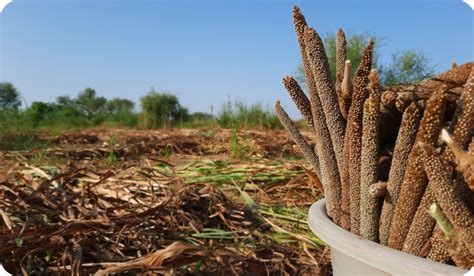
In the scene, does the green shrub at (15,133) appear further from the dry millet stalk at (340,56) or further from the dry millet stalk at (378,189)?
the dry millet stalk at (378,189)

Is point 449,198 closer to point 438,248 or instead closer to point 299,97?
point 438,248

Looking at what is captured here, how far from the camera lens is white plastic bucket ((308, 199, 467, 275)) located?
0.48 meters

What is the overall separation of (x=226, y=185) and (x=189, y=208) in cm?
61

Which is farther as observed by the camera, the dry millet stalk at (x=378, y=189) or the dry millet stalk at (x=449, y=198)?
the dry millet stalk at (x=378, y=189)

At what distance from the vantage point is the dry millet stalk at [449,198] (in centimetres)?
47

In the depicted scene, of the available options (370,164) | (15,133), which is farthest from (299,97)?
(15,133)

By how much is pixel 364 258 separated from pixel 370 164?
0.14 metres

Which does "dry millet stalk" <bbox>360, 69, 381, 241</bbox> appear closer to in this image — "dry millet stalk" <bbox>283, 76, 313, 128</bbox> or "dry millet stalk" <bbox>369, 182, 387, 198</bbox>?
"dry millet stalk" <bbox>369, 182, 387, 198</bbox>

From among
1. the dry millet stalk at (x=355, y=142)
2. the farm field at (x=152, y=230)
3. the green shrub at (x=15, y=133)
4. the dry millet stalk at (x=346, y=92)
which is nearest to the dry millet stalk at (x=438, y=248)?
the dry millet stalk at (x=355, y=142)

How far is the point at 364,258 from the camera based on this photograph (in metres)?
0.56

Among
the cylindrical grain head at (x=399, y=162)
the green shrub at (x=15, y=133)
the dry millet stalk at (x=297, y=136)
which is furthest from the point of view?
the green shrub at (x=15, y=133)

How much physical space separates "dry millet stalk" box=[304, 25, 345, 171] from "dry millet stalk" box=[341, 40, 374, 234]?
3cm

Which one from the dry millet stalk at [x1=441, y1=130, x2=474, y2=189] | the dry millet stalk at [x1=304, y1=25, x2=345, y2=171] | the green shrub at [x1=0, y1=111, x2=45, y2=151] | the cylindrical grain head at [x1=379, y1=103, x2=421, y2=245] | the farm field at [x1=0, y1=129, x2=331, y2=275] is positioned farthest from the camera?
the green shrub at [x1=0, y1=111, x2=45, y2=151]

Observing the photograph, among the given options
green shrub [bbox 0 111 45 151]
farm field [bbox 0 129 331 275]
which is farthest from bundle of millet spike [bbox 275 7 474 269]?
green shrub [bbox 0 111 45 151]
